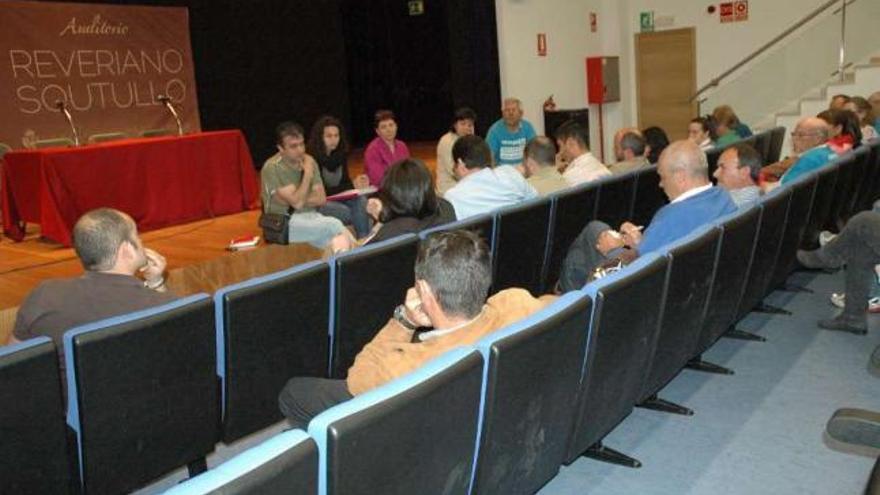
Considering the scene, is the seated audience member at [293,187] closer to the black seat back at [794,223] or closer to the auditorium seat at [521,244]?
the auditorium seat at [521,244]

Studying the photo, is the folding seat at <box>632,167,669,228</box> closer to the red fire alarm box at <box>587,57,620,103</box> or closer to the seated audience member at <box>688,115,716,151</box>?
the seated audience member at <box>688,115,716,151</box>

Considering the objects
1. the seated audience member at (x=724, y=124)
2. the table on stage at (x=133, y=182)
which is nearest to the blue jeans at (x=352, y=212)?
the table on stage at (x=133, y=182)

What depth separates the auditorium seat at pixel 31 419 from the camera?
68.7 inches

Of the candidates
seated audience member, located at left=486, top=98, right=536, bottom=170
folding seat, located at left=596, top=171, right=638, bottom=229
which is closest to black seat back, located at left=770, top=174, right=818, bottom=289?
folding seat, located at left=596, top=171, right=638, bottom=229

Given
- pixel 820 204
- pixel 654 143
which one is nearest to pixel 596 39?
pixel 654 143

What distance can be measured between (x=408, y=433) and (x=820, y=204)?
346cm

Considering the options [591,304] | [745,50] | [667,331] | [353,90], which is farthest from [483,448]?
[353,90]

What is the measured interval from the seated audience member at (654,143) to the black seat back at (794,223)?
84.8 inches

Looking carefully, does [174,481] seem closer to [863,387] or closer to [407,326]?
[407,326]

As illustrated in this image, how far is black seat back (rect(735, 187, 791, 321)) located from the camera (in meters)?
3.19

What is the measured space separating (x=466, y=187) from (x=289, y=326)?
72.1 inches

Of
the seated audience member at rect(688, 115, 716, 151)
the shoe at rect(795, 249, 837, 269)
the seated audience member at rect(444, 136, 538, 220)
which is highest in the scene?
the seated audience member at rect(688, 115, 716, 151)

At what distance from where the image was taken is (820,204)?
13.3 ft

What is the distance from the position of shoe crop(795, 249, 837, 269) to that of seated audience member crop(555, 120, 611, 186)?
125cm
